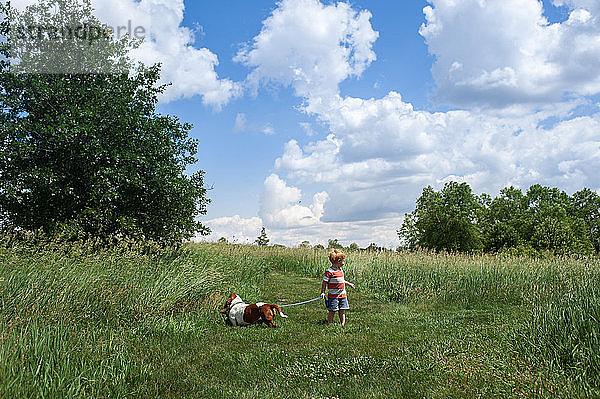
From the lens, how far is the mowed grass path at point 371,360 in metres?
4.68

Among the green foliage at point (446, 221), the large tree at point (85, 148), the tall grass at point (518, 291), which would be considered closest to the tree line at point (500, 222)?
the green foliage at point (446, 221)

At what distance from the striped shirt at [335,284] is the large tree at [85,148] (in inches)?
241

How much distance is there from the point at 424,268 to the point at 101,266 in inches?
381

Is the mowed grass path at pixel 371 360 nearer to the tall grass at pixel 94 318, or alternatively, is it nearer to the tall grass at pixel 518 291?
the tall grass at pixel 518 291

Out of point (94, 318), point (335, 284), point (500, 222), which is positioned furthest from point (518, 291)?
point (500, 222)

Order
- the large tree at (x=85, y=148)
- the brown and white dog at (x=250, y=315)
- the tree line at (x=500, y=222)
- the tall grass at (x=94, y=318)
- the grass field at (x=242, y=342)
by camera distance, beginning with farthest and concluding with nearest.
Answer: the tree line at (x=500, y=222) < the large tree at (x=85, y=148) < the brown and white dog at (x=250, y=315) < the grass field at (x=242, y=342) < the tall grass at (x=94, y=318)

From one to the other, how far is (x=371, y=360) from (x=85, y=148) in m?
9.51

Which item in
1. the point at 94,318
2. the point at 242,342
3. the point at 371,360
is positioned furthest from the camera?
the point at 242,342

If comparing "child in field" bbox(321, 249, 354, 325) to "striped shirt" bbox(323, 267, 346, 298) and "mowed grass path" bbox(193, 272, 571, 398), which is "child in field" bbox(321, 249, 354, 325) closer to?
"striped shirt" bbox(323, 267, 346, 298)

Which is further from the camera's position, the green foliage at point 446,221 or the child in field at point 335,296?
the green foliage at point 446,221

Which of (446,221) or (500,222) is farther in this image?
(500,222)

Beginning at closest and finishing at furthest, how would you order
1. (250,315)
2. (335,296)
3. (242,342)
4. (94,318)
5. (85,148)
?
(94,318) < (242,342) < (250,315) < (335,296) < (85,148)

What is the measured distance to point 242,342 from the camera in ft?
22.8

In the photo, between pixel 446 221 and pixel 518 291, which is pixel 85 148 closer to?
pixel 518 291
